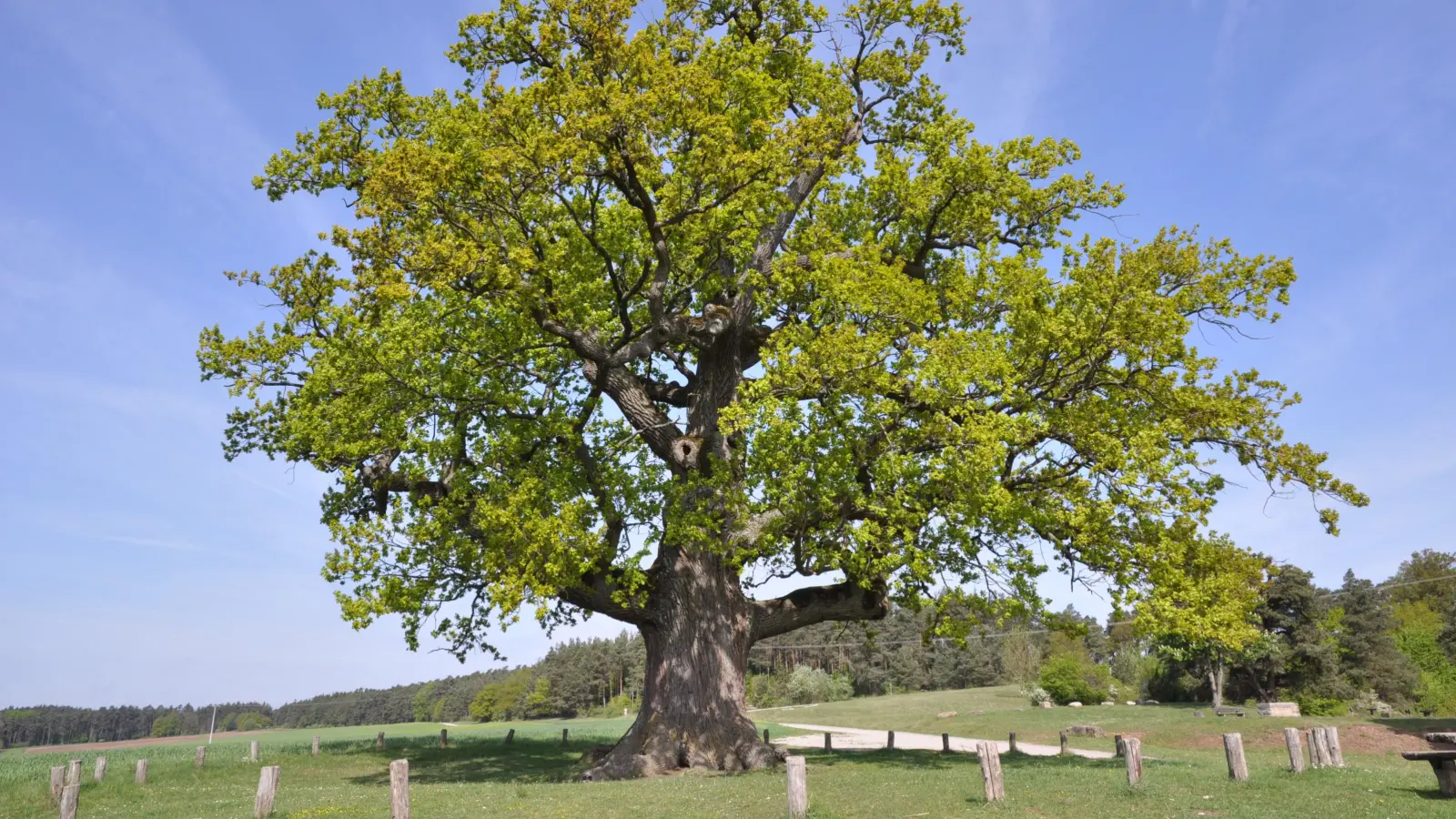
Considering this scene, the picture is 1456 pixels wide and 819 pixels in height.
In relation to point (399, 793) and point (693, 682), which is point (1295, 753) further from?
point (399, 793)

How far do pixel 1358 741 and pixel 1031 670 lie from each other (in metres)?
50.4

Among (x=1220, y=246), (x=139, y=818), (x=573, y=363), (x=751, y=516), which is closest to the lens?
(x=139, y=818)

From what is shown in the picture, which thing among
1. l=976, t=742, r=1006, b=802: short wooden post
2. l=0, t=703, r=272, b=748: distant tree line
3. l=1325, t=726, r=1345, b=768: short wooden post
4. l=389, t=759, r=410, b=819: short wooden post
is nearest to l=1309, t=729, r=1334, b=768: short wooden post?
l=1325, t=726, r=1345, b=768: short wooden post

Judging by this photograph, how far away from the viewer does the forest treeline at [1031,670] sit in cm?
5119

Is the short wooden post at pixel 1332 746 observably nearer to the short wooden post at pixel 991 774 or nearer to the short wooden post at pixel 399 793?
the short wooden post at pixel 991 774

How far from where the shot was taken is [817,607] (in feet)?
77.7

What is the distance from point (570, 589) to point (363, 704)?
162 metres

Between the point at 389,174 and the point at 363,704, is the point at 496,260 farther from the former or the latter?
the point at 363,704

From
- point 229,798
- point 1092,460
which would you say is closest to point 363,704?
point 229,798

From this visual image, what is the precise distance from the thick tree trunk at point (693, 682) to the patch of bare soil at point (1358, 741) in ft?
79.6

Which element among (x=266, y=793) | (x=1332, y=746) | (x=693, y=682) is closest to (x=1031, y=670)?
(x=1332, y=746)

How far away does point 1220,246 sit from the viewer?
762 inches

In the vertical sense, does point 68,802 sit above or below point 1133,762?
above

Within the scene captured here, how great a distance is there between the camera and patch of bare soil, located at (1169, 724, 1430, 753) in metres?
32.2
